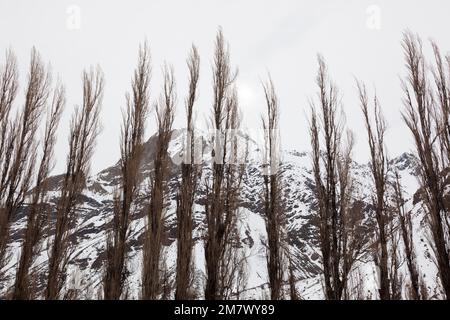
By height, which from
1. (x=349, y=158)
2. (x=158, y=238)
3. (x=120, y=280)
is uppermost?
(x=349, y=158)

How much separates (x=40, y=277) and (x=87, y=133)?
4.16m

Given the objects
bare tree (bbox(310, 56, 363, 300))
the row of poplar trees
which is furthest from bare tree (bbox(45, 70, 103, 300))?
bare tree (bbox(310, 56, 363, 300))

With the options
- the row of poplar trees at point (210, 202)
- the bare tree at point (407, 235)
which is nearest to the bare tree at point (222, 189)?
the row of poplar trees at point (210, 202)

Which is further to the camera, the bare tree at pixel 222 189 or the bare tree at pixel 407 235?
the bare tree at pixel 407 235

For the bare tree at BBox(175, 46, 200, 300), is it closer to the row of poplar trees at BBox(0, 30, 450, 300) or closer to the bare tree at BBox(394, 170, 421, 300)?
the row of poplar trees at BBox(0, 30, 450, 300)

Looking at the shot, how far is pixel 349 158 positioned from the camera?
11.7 m

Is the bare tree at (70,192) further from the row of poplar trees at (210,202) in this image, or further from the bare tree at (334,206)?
the bare tree at (334,206)

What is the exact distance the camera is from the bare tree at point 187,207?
8.62m

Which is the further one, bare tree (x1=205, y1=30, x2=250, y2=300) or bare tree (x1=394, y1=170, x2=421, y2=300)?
bare tree (x1=394, y1=170, x2=421, y2=300)

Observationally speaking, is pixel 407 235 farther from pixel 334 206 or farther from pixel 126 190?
pixel 126 190

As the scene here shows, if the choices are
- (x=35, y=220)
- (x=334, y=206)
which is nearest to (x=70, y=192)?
(x=35, y=220)

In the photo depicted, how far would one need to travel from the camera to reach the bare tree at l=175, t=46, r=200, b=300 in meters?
8.62
